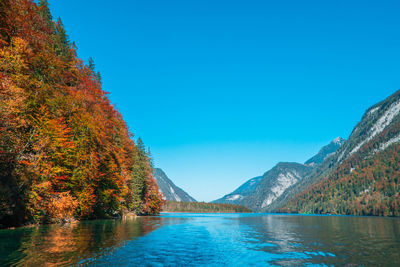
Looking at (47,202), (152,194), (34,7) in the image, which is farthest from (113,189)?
(152,194)

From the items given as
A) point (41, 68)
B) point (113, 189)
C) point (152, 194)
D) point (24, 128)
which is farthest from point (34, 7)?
point (152, 194)

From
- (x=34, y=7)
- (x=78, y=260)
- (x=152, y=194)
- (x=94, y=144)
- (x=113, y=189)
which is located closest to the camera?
(x=78, y=260)

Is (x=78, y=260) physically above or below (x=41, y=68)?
below

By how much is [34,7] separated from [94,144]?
68.6 ft

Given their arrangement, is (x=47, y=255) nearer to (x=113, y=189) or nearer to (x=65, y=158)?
(x=65, y=158)

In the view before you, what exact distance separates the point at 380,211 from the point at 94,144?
6591 inches

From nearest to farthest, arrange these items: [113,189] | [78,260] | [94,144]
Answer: [78,260] < [94,144] < [113,189]

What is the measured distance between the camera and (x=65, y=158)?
31922 millimetres

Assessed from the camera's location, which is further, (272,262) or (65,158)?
(65,158)

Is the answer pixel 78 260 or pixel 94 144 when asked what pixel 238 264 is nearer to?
pixel 78 260

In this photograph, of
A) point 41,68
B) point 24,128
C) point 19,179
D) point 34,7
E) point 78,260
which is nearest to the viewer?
point 78,260

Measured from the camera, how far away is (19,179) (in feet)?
76.3

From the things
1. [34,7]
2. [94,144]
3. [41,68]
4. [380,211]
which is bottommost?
[380,211]

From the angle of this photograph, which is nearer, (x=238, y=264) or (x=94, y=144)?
(x=238, y=264)
